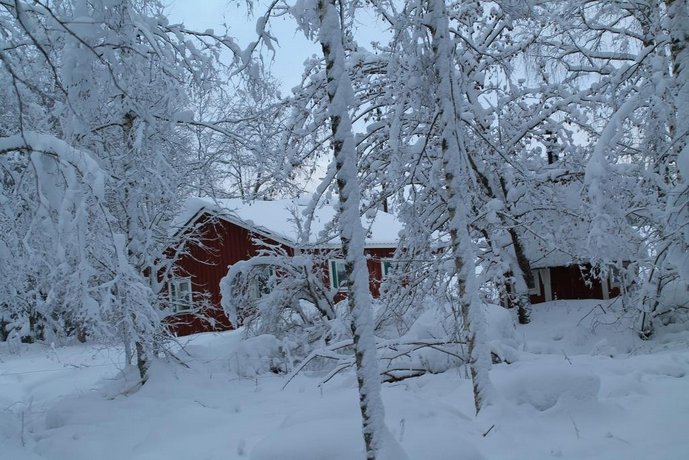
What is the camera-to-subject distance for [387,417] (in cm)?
513

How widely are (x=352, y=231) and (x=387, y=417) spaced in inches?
90.6

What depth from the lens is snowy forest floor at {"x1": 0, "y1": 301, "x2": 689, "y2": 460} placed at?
14.1 ft

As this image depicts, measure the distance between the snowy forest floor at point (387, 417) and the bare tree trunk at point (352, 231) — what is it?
0.63m

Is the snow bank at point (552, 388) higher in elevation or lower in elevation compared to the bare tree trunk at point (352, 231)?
lower

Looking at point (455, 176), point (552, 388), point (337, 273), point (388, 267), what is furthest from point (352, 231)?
point (337, 273)

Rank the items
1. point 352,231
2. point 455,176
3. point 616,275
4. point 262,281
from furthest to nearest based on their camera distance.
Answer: point 616,275, point 262,281, point 455,176, point 352,231

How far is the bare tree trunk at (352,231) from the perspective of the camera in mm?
3559

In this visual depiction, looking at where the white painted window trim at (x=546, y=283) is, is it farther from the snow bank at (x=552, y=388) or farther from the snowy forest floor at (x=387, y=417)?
the snow bank at (x=552, y=388)

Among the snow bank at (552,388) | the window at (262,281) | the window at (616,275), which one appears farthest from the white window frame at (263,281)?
the snow bank at (552,388)

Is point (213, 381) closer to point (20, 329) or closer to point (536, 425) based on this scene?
point (536, 425)

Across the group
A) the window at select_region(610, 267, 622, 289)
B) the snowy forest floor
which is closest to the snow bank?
the snowy forest floor

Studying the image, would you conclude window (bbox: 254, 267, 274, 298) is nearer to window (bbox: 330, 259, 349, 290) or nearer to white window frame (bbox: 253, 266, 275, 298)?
white window frame (bbox: 253, 266, 275, 298)

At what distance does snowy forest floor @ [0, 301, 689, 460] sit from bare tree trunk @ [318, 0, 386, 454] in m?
0.63

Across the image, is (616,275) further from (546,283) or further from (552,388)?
(552,388)
